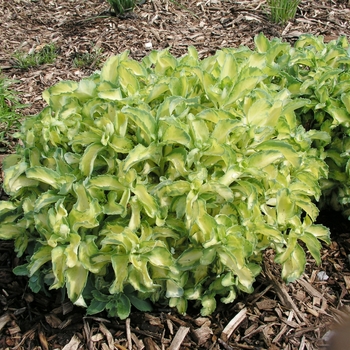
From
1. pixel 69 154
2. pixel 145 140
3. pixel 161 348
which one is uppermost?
pixel 145 140

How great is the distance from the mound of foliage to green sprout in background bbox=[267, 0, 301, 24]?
2.00 metres

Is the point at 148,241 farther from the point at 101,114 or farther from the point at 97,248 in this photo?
the point at 101,114

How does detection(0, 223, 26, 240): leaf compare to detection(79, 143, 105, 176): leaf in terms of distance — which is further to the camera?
detection(0, 223, 26, 240): leaf

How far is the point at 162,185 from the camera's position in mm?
1950

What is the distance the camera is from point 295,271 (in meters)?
2.11

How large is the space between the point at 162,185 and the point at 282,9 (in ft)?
9.20

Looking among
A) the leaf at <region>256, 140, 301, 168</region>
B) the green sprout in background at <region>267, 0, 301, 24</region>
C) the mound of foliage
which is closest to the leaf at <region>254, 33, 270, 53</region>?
the mound of foliage

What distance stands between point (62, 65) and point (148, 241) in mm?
2596

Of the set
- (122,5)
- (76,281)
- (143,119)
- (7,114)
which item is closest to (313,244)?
(143,119)

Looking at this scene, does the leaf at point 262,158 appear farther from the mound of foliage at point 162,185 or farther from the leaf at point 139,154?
the leaf at point 139,154

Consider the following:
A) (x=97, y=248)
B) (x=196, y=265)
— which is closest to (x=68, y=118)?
(x=97, y=248)

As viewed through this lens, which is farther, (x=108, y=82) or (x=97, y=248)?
(x=108, y=82)

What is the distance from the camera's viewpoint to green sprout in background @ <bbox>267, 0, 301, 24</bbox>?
412cm

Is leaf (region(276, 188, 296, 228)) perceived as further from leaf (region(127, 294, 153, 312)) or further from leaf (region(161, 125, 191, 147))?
leaf (region(127, 294, 153, 312))
